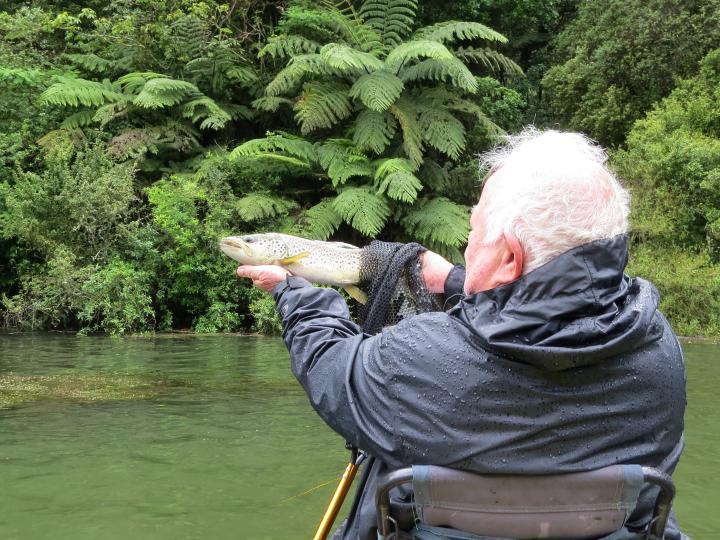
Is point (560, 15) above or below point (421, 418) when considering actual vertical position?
above

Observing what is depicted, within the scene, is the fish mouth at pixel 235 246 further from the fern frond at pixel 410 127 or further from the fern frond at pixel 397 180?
the fern frond at pixel 410 127

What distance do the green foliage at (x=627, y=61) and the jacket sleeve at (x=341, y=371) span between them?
1683 centimetres

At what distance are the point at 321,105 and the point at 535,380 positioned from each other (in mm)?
13037

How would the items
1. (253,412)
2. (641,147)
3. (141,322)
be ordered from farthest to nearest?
1. (641,147)
2. (141,322)
3. (253,412)

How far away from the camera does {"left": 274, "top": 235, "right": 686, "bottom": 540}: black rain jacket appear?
1413 mm

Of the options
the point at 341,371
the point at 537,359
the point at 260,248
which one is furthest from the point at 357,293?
the point at 537,359

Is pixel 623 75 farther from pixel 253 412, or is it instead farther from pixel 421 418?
pixel 421 418

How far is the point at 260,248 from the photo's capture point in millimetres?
2320

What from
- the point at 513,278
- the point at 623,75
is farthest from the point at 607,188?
the point at 623,75

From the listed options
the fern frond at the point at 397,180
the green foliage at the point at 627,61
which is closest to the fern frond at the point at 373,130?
the fern frond at the point at 397,180

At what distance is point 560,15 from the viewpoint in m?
21.7

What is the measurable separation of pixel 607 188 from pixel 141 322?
38.0 ft

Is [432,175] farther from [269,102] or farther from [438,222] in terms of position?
[269,102]

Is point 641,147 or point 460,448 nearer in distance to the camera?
point 460,448
